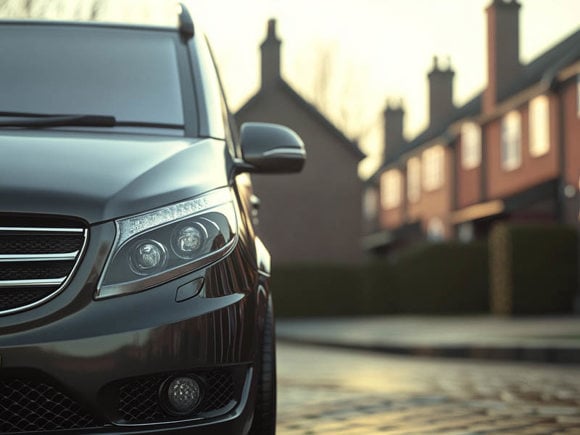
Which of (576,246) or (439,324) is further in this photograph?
(576,246)

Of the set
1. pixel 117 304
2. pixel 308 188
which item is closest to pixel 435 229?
pixel 308 188

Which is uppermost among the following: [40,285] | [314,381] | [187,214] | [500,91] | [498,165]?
[500,91]

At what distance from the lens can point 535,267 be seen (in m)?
25.5

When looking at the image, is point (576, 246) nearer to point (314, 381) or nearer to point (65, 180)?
point (314, 381)

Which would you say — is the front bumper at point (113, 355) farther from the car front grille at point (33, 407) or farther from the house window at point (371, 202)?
the house window at point (371, 202)

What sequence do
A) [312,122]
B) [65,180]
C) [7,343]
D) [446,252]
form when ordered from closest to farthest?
[7,343] < [65,180] < [446,252] < [312,122]

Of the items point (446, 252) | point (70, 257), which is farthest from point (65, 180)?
point (446, 252)

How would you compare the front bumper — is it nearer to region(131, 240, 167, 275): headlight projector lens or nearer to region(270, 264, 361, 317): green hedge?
region(131, 240, 167, 275): headlight projector lens

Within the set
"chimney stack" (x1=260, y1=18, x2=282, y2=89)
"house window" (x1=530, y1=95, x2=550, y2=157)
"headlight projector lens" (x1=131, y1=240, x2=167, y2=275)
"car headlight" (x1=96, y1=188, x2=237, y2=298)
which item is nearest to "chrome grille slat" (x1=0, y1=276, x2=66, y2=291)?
"car headlight" (x1=96, y1=188, x2=237, y2=298)

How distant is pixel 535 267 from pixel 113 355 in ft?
75.2

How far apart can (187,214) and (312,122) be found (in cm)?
3940

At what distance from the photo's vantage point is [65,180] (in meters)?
3.65

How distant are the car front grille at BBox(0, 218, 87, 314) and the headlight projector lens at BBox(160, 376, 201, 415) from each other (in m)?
0.47

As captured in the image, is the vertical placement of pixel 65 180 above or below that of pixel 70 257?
above
